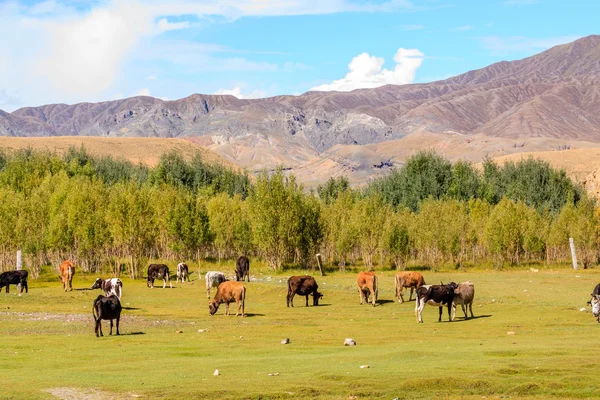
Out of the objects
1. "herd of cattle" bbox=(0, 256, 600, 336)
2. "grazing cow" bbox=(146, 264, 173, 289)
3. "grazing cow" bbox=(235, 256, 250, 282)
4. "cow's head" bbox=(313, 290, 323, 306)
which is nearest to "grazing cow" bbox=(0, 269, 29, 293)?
"herd of cattle" bbox=(0, 256, 600, 336)

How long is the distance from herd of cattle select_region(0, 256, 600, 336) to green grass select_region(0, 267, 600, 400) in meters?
0.90

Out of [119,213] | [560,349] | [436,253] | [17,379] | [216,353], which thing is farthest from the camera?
[436,253]

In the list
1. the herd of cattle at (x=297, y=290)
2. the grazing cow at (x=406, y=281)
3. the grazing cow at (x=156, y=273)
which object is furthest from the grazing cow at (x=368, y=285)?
the grazing cow at (x=156, y=273)

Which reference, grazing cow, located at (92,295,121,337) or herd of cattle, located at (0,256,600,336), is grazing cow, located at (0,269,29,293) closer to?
herd of cattle, located at (0,256,600,336)

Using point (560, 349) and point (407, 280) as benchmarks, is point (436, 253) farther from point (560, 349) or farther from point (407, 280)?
point (560, 349)

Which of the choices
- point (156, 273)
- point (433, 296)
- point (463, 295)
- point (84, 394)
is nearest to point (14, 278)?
point (156, 273)

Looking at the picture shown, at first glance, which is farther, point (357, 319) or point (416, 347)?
point (357, 319)

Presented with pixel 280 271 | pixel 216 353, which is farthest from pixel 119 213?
pixel 216 353

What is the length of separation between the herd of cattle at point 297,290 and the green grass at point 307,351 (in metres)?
0.90

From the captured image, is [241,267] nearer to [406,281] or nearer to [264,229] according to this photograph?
[264,229]

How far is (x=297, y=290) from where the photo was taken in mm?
44125

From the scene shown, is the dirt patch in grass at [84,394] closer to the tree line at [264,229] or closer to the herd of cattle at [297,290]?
the herd of cattle at [297,290]

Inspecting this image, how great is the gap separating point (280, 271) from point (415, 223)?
71.2 ft

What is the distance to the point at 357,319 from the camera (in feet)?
121
